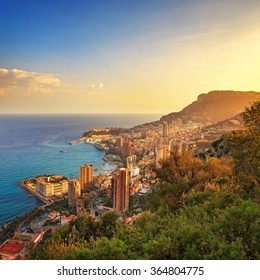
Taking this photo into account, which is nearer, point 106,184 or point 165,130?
point 106,184

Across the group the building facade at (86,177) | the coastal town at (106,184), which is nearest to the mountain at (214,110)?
the coastal town at (106,184)

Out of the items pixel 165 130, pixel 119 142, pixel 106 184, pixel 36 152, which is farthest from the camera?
pixel 165 130

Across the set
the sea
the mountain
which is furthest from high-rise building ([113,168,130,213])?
the mountain

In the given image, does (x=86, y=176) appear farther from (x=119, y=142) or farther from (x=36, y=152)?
(x=119, y=142)

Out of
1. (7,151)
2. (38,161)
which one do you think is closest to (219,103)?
(38,161)

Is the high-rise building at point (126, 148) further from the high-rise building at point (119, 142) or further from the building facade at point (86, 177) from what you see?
the building facade at point (86, 177)

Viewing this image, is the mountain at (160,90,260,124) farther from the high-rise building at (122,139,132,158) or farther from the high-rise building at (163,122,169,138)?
the high-rise building at (122,139,132,158)

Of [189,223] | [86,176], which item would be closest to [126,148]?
[86,176]
